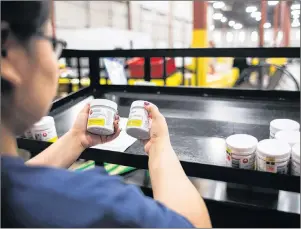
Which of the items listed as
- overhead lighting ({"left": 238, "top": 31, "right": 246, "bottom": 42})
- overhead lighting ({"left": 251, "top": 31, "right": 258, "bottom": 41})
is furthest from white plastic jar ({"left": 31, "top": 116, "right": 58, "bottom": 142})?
overhead lighting ({"left": 238, "top": 31, "right": 246, "bottom": 42})

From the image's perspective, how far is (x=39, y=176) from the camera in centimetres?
48

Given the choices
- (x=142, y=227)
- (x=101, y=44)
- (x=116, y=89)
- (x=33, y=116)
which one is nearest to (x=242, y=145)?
(x=142, y=227)

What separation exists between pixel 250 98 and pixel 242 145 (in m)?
0.76

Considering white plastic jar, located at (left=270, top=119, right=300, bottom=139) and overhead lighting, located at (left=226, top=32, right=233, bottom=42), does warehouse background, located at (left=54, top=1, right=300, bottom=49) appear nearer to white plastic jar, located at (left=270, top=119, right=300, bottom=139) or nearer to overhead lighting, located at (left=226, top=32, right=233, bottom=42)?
white plastic jar, located at (left=270, top=119, right=300, bottom=139)

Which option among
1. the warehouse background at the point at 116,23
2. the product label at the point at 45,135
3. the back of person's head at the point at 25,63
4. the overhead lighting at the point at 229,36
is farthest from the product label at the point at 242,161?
the overhead lighting at the point at 229,36

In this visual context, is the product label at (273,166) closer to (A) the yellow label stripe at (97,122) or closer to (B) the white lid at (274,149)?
(B) the white lid at (274,149)

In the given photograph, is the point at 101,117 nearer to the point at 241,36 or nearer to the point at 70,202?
the point at 70,202

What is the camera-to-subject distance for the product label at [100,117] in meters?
0.89

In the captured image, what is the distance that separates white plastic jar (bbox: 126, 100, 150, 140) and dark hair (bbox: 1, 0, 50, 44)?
419mm

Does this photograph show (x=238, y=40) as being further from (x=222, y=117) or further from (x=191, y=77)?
(x=222, y=117)

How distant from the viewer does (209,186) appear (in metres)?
1.38

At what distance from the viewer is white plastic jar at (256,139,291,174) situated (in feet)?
2.46

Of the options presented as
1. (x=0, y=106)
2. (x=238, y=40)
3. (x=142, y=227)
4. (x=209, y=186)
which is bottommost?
(x=209, y=186)

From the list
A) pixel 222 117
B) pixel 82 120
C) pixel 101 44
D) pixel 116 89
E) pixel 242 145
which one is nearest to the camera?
pixel 242 145
